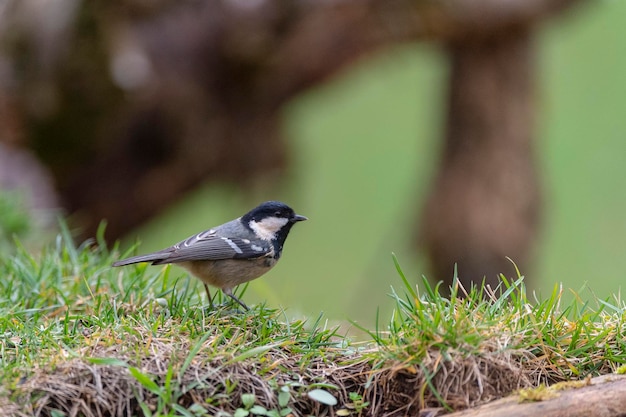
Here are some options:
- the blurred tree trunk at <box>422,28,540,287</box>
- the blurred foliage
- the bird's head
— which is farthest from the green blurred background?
the bird's head

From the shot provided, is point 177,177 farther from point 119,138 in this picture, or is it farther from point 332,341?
point 332,341

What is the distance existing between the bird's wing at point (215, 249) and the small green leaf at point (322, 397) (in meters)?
1.08

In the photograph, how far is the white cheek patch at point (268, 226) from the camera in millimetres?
3920

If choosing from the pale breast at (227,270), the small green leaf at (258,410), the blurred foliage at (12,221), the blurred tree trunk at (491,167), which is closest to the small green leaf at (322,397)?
the small green leaf at (258,410)

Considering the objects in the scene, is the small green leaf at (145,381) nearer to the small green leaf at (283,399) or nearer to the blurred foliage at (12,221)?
the small green leaf at (283,399)

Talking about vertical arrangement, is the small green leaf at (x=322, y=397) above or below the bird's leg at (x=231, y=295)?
below

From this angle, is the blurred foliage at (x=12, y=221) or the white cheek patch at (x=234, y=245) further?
the blurred foliage at (x=12, y=221)

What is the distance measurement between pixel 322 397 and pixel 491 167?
597 centimetres

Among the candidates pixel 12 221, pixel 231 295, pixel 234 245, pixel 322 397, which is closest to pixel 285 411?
pixel 322 397

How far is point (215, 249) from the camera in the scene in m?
3.76

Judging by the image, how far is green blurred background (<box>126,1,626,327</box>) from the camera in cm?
881

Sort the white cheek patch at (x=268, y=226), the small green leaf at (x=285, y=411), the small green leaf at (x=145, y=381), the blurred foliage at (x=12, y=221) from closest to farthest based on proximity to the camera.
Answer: the small green leaf at (x=145, y=381) → the small green leaf at (x=285, y=411) → the white cheek patch at (x=268, y=226) → the blurred foliage at (x=12, y=221)

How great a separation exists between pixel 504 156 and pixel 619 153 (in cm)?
370

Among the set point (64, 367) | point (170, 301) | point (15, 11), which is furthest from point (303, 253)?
point (64, 367)
